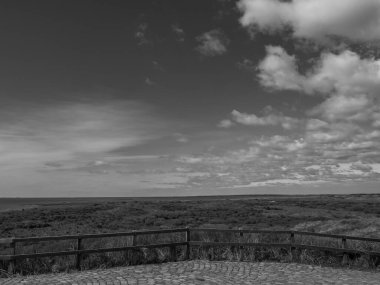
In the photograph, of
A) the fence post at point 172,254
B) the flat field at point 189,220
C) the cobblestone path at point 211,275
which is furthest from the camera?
the flat field at point 189,220

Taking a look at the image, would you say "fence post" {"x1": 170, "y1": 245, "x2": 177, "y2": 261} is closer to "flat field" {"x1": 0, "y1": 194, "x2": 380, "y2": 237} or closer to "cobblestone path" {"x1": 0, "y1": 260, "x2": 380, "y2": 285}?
"cobblestone path" {"x1": 0, "y1": 260, "x2": 380, "y2": 285}

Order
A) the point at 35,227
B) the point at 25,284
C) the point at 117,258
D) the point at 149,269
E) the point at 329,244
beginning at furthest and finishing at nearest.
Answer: the point at 35,227, the point at 329,244, the point at 117,258, the point at 149,269, the point at 25,284

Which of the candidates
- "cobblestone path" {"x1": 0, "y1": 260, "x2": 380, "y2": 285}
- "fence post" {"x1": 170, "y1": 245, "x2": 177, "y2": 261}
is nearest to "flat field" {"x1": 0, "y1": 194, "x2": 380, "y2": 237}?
"cobblestone path" {"x1": 0, "y1": 260, "x2": 380, "y2": 285}

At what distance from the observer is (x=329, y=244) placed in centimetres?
1588

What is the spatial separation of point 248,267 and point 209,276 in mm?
2135

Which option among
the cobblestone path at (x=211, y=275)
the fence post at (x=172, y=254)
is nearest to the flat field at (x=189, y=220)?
the cobblestone path at (x=211, y=275)

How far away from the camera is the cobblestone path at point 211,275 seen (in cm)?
1098

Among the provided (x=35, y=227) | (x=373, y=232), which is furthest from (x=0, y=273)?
(x=35, y=227)

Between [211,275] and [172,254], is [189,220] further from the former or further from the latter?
[211,275]

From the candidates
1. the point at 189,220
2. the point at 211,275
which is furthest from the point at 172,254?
the point at 189,220

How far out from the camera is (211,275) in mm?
11891

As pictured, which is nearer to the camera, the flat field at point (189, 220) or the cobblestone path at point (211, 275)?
the cobblestone path at point (211, 275)

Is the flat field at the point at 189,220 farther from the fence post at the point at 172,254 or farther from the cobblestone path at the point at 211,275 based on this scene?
the fence post at the point at 172,254

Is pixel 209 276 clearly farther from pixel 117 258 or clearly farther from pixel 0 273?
pixel 0 273
